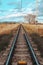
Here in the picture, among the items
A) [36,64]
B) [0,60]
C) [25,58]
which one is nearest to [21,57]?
[25,58]

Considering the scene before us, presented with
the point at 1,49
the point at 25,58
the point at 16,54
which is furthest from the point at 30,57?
the point at 1,49

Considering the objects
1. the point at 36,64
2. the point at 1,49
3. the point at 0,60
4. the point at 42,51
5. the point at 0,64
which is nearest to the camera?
the point at 36,64

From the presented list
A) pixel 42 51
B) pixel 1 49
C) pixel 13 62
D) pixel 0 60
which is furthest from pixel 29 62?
pixel 1 49

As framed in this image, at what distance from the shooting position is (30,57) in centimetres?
819

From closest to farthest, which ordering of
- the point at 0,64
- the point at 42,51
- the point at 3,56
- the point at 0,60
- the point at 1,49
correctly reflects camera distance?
1. the point at 0,64
2. the point at 0,60
3. the point at 3,56
4. the point at 42,51
5. the point at 1,49

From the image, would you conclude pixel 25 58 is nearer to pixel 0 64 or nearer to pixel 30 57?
pixel 30 57

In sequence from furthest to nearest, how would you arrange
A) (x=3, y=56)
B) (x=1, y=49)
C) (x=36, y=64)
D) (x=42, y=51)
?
(x=1, y=49), (x=42, y=51), (x=3, y=56), (x=36, y=64)

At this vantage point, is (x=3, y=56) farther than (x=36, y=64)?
Yes

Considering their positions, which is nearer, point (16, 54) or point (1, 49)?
point (16, 54)

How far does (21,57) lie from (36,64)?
171 centimetres

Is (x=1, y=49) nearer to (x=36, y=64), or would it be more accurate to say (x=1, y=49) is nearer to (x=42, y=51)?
(x=42, y=51)

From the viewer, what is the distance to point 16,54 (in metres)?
8.81

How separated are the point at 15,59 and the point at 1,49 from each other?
2.19 meters

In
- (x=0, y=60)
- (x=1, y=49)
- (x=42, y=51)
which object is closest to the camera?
(x=0, y=60)
